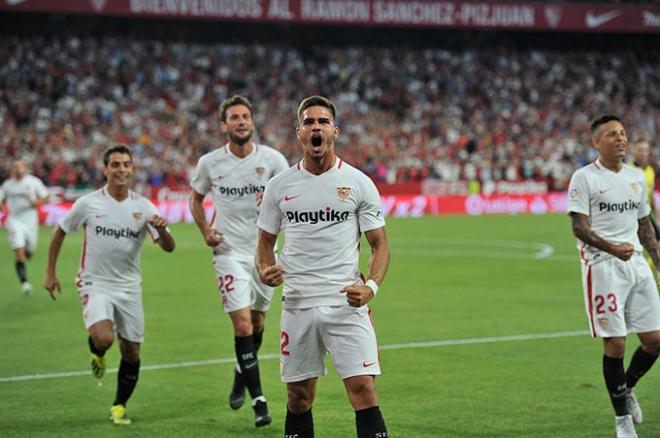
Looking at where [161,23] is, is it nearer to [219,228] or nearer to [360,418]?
[219,228]

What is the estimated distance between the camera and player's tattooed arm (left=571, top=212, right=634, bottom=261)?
8.09m

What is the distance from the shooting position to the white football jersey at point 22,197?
19797 mm

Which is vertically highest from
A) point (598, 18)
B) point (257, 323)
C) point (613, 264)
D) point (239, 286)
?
point (598, 18)

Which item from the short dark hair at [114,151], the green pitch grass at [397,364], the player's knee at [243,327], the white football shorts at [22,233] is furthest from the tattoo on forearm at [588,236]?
the white football shorts at [22,233]

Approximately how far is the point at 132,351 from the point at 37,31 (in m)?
38.3

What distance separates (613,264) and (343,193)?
2883 mm

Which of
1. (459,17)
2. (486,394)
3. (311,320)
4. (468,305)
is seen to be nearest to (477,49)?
(459,17)

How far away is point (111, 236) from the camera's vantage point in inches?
366

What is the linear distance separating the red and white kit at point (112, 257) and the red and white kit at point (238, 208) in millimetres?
689

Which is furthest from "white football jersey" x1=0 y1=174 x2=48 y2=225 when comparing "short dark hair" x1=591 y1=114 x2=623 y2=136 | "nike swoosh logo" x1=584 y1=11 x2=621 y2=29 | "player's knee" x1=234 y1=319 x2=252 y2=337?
"nike swoosh logo" x1=584 y1=11 x2=621 y2=29

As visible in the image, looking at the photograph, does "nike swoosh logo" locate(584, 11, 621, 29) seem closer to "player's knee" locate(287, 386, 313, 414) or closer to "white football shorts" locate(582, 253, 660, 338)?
"white football shorts" locate(582, 253, 660, 338)

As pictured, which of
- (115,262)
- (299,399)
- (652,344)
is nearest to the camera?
(299,399)

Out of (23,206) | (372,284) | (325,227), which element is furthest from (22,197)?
(372,284)

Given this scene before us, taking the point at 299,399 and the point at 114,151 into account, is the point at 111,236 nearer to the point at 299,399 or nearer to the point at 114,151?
the point at 114,151
